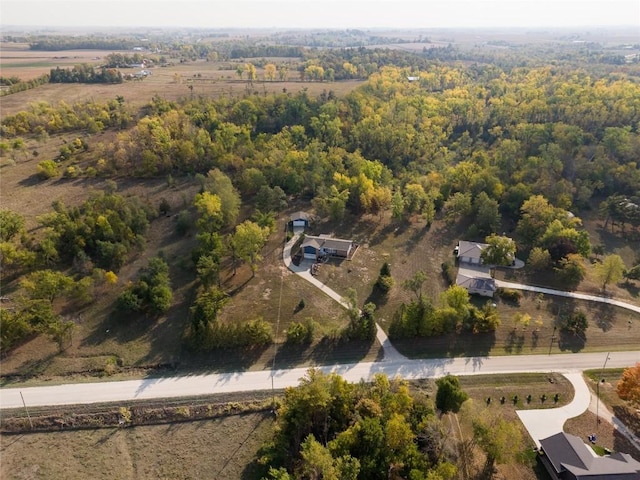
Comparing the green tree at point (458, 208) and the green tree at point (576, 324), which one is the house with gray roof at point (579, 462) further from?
the green tree at point (458, 208)

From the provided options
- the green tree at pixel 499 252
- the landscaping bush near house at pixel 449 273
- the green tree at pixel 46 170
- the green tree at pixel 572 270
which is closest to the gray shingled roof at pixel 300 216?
the landscaping bush near house at pixel 449 273

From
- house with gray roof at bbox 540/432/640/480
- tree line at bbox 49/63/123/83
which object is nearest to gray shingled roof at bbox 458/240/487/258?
house with gray roof at bbox 540/432/640/480

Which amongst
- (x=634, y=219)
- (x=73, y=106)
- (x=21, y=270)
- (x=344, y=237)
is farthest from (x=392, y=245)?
(x=73, y=106)

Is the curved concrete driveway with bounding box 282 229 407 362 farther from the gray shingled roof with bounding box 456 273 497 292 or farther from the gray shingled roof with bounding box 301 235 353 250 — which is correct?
the gray shingled roof with bounding box 456 273 497 292

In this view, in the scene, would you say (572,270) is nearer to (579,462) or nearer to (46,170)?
(579,462)

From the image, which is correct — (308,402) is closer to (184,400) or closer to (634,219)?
(184,400)

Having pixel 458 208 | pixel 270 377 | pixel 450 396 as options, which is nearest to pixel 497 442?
pixel 450 396
